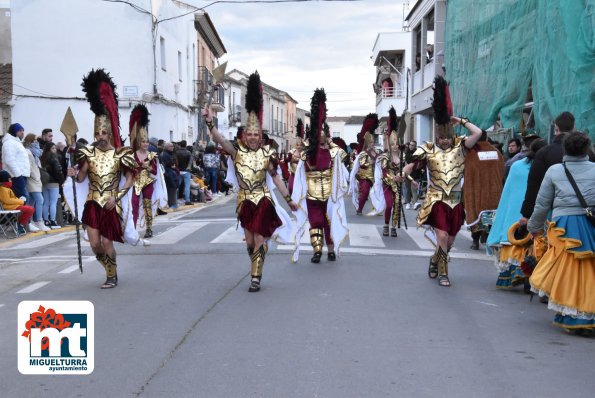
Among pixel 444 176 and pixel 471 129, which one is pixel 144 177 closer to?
pixel 444 176

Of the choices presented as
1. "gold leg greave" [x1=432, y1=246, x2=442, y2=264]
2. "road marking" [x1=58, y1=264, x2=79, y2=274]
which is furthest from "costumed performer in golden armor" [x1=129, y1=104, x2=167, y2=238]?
"gold leg greave" [x1=432, y1=246, x2=442, y2=264]

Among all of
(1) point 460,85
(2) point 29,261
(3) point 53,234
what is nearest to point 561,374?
(2) point 29,261

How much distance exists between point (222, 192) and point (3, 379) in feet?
76.2

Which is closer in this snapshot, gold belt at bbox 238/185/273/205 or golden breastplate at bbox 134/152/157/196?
gold belt at bbox 238/185/273/205

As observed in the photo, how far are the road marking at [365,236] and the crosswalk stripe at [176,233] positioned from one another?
3.13 meters

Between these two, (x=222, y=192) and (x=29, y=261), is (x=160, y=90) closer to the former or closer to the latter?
(x=222, y=192)

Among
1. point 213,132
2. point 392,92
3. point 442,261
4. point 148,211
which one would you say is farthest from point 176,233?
point 392,92

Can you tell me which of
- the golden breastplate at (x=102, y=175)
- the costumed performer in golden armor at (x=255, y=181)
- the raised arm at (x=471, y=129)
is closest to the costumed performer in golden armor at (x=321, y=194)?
the costumed performer in golden armor at (x=255, y=181)

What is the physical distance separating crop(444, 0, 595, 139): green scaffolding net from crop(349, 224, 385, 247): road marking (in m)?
3.31

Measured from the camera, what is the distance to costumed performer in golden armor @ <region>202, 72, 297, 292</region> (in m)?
7.79

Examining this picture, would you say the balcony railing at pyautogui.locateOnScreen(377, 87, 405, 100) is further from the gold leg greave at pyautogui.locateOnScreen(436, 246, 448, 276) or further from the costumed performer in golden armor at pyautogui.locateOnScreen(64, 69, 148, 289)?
the costumed performer in golden armor at pyautogui.locateOnScreen(64, 69, 148, 289)

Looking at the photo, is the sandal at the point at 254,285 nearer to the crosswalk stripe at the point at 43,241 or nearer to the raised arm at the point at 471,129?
the raised arm at the point at 471,129

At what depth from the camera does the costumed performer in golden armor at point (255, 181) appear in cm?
779

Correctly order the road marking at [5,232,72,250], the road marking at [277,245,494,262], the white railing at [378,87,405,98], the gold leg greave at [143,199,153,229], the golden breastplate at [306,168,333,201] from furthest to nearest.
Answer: the white railing at [378,87,405,98] → the gold leg greave at [143,199,153,229] → the road marking at [5,232,72,250] → the road marking at [277,245,494,262] → the golden breastplate at [306,168,333,201]
